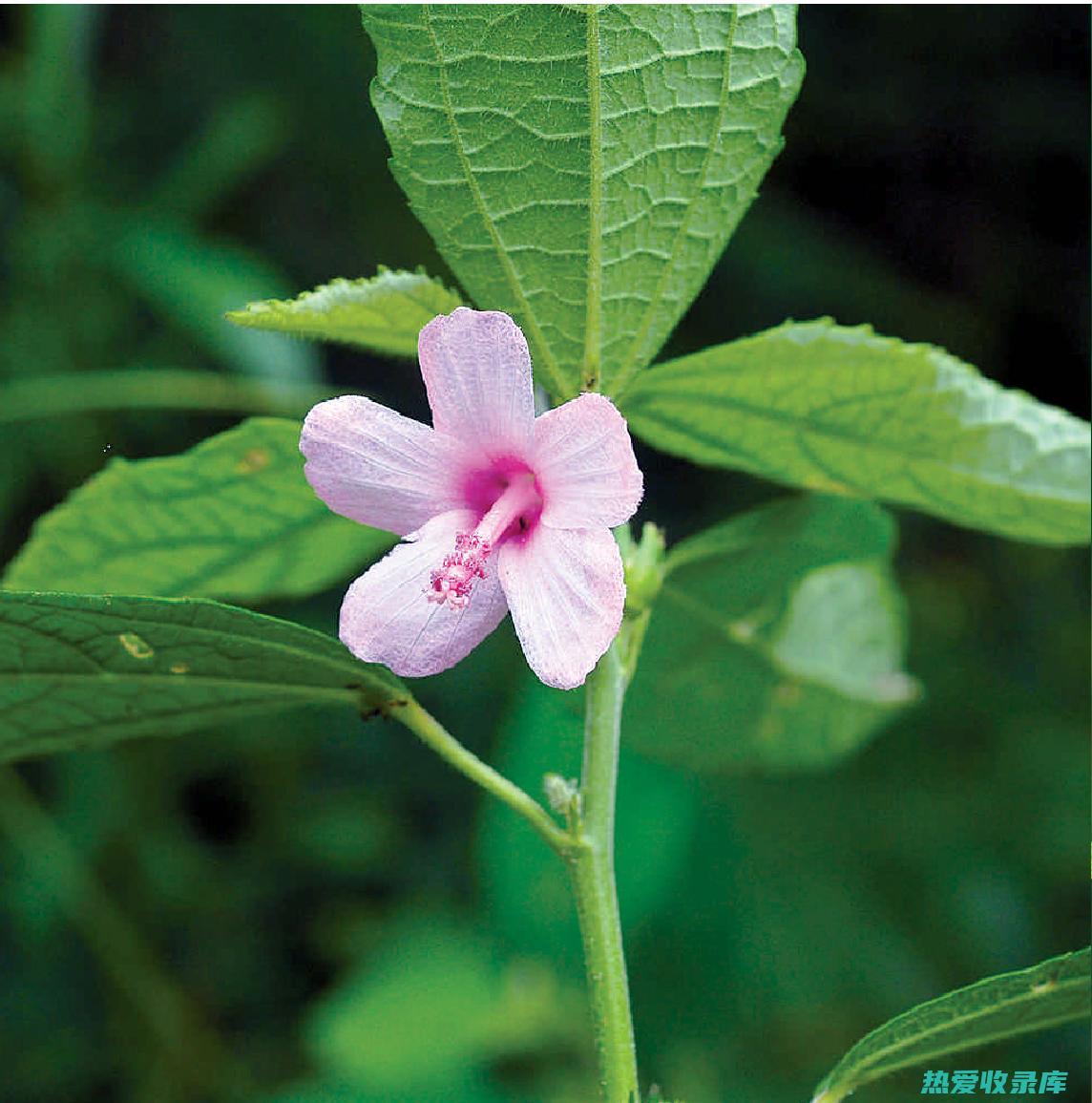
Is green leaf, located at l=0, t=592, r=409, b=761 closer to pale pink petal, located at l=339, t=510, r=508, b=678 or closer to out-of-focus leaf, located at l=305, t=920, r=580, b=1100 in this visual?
pale pink petal, located at l=339, t=510, r=508, b=678

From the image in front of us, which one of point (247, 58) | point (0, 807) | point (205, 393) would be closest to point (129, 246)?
point (205, 393)

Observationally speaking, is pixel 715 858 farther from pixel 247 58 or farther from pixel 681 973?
pixel 247 58

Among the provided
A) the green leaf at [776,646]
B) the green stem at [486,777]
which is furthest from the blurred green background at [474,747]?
the green stem at [486,777]

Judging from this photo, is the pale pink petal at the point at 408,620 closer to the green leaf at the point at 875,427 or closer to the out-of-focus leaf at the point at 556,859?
the green leaf at the point at 875,427

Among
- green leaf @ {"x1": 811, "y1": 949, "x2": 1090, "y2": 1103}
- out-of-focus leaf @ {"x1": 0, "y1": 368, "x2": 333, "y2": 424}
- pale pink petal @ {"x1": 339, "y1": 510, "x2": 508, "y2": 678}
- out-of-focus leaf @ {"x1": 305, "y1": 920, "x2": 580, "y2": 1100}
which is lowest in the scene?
out-of-focus leaf @ {"x1": 305, "y1": 920, "x2": 580, "y2": 1100}

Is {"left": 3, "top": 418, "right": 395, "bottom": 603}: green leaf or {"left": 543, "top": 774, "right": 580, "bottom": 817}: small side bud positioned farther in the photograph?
{"left": 3, "top": 418, "right": 395, "bottom": 603}: green leaf

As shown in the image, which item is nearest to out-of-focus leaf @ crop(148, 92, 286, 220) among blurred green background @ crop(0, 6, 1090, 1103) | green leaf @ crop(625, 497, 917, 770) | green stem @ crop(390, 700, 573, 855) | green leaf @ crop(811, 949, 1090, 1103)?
blurred green background @ crop(0, 6, 1090, 1103)
